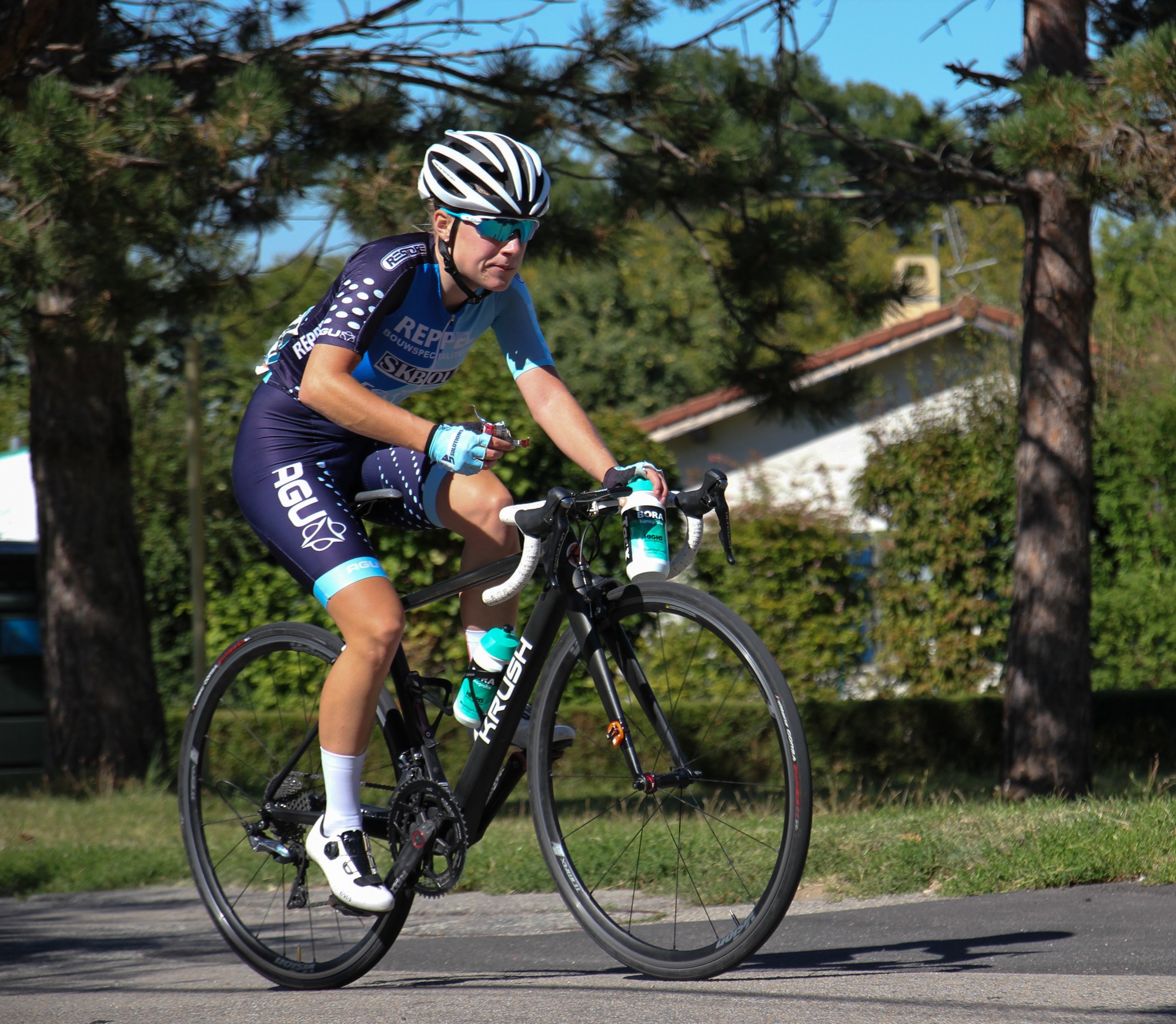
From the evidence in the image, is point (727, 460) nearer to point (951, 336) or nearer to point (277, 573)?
point (951, 336)

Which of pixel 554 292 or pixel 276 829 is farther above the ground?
pixel 554 292

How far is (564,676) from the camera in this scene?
3496 millimetres

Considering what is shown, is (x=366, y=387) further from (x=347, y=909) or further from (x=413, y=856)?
(x=347, y=909)

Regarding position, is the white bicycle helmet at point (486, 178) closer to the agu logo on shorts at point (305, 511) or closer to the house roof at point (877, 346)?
the agu logo on shorts at point (305, 511)

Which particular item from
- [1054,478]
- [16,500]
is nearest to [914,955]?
[1054,478]

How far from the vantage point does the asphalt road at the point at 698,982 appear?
3125mm

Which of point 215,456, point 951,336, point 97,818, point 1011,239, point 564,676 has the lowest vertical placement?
point 97,818

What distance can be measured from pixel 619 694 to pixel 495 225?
4.09 ft

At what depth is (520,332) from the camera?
3.96 m

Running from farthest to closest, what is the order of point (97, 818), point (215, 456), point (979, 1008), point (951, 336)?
point (951, 336), point (215, 456), point (97, 818), point (979, 1008)

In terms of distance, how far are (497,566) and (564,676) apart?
0.34m

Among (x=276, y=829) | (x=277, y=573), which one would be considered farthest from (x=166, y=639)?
(x=276, y=829)

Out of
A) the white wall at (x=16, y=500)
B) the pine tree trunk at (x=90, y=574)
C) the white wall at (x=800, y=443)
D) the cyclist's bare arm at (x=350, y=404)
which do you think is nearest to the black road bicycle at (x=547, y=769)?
the cyclist's bare arm at (x=350, y=404)

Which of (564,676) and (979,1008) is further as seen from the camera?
(564,676)
